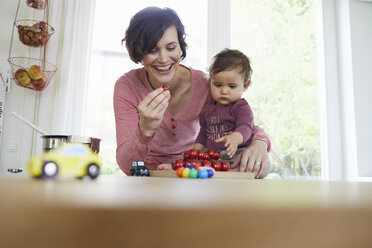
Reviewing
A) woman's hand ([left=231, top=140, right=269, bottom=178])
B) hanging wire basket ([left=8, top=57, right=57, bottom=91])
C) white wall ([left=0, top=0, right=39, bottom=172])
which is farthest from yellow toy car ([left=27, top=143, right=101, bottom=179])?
white wall ([left=0, top=0, right=39, bottom=172])

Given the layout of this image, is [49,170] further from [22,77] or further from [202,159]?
[22,77]

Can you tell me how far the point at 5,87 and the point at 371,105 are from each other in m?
3.15

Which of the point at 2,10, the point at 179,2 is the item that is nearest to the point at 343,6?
the point at 179,2

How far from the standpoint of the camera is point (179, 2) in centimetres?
298

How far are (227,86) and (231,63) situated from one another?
0.10 metres

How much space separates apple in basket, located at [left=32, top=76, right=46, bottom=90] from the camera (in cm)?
243

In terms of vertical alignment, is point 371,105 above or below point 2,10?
below

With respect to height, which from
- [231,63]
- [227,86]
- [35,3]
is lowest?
[227,86]

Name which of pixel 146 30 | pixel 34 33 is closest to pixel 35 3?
pixel 34 33

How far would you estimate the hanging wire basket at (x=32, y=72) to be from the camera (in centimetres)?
238

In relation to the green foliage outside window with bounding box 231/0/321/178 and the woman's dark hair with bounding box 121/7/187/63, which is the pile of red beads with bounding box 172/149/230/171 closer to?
the woman's dark hair with bounding box 121/7/187/63

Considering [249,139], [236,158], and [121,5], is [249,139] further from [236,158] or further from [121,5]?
[121,5]

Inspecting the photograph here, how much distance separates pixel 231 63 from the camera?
54.6 inches

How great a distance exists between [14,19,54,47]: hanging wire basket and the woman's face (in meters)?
1.54
